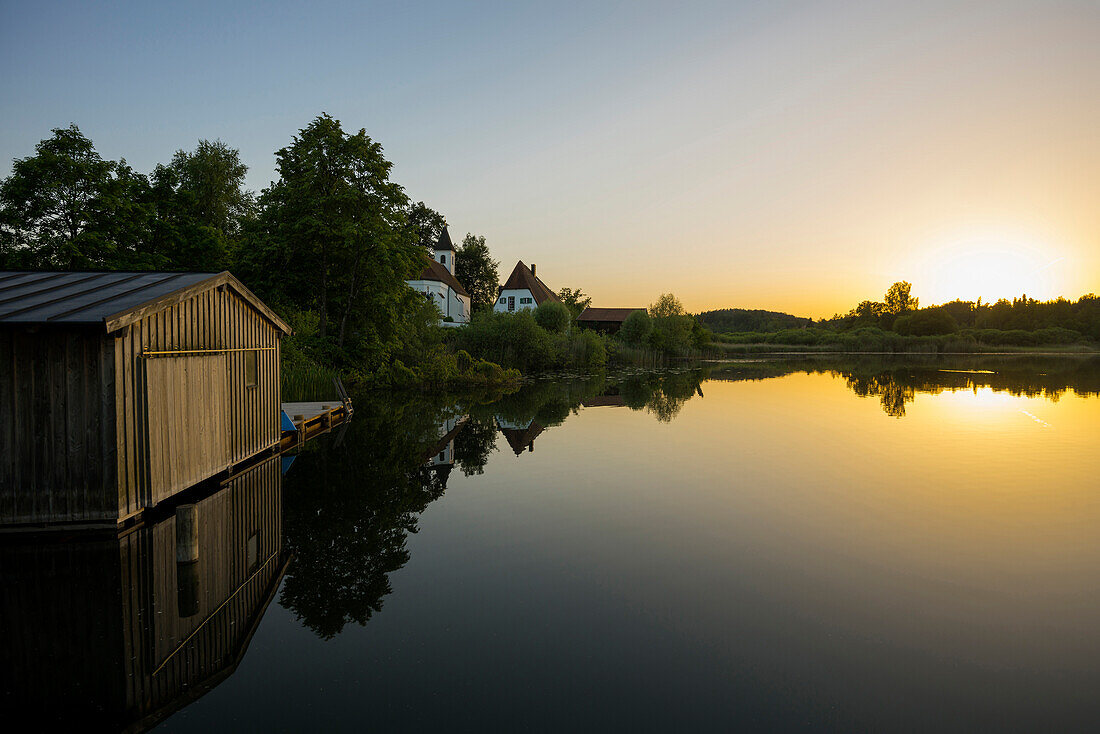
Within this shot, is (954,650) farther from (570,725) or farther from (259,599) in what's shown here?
(259,599)

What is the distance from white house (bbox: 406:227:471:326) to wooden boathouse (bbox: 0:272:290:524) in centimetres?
3553

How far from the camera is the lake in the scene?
4.45 m

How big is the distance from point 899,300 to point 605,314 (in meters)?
76.1

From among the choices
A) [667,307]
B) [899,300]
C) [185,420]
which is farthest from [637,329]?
[899,300]

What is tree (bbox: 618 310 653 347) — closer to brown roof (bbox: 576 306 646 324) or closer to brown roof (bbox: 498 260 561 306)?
brown roof (bbox: 498 260 561 306)

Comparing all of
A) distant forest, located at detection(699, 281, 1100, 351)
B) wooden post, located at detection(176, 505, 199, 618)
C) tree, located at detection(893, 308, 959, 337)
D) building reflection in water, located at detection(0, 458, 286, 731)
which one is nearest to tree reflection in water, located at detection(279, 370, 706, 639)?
building reflection in water, located at detection(0, 458, 286, 731)

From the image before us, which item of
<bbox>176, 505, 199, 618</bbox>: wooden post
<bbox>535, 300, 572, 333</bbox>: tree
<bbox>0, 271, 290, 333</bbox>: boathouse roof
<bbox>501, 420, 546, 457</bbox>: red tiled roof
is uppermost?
<bbox>535, 300, 572, 333</bbox>: tree

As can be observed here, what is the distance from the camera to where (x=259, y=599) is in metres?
6.11

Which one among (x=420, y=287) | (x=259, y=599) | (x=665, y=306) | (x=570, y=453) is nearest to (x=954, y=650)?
(x=259, y=599)

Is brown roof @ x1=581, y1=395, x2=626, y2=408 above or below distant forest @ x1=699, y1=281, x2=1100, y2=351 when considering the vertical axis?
below

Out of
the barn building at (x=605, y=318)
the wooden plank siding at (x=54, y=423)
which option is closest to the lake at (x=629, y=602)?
the wooden plank siding at (x=54, y=423)

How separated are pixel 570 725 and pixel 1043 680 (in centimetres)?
384

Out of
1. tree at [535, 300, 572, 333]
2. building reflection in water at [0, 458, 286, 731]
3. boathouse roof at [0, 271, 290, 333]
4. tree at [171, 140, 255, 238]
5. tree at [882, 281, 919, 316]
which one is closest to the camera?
building reflection in water at [0, 458, 286, 731]

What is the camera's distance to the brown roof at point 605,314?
74250 mm
